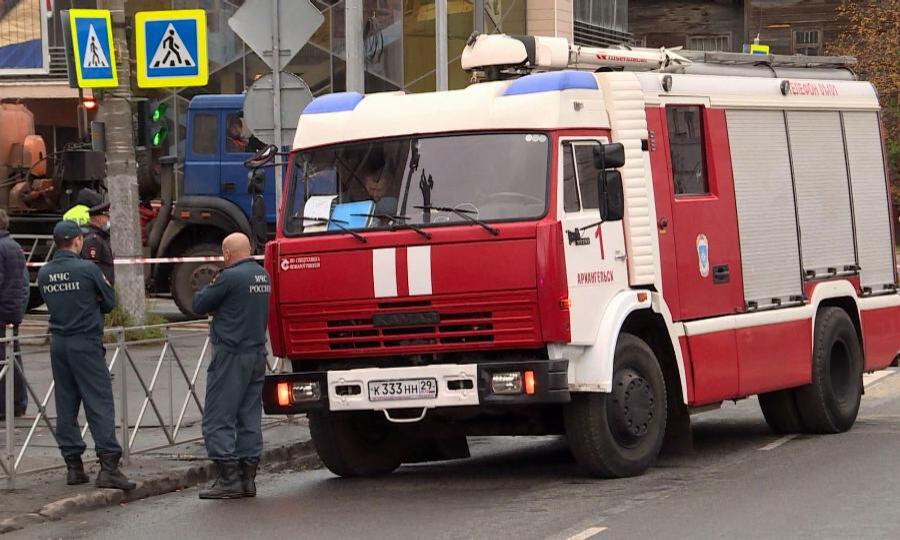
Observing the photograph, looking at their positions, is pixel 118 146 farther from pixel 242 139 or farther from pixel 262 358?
pixel 262 358

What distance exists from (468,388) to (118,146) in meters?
10.8

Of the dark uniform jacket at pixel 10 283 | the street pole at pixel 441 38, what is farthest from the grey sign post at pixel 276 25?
the street pole at pixel 441 38

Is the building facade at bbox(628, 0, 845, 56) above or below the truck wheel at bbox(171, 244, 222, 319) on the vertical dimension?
above

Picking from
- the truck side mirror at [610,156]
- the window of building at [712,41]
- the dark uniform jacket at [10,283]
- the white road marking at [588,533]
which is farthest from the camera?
the window of building at [712,41]

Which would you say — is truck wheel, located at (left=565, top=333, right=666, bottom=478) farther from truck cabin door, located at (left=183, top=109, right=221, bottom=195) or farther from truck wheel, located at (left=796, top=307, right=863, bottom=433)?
truck cabin door, located at (left=183, top=109, right=221, bottom=195)

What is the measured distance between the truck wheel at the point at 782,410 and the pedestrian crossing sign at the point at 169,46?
→ 6373 mm

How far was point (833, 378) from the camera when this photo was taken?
1435 cm

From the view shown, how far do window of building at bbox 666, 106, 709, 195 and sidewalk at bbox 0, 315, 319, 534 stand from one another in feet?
11.8

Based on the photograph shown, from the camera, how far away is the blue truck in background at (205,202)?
24.8 m

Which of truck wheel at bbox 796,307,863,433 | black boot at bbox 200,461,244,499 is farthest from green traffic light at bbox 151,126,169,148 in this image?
black boot at bbox 200,461,244,499

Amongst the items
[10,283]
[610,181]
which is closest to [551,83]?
[610,181]

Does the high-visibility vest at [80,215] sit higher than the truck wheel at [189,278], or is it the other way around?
the high-visibility vest at [80,215]

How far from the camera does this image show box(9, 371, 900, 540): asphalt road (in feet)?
31.2

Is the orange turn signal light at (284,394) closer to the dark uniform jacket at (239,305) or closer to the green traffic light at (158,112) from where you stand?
the dark uniform jacket at (239,305)
